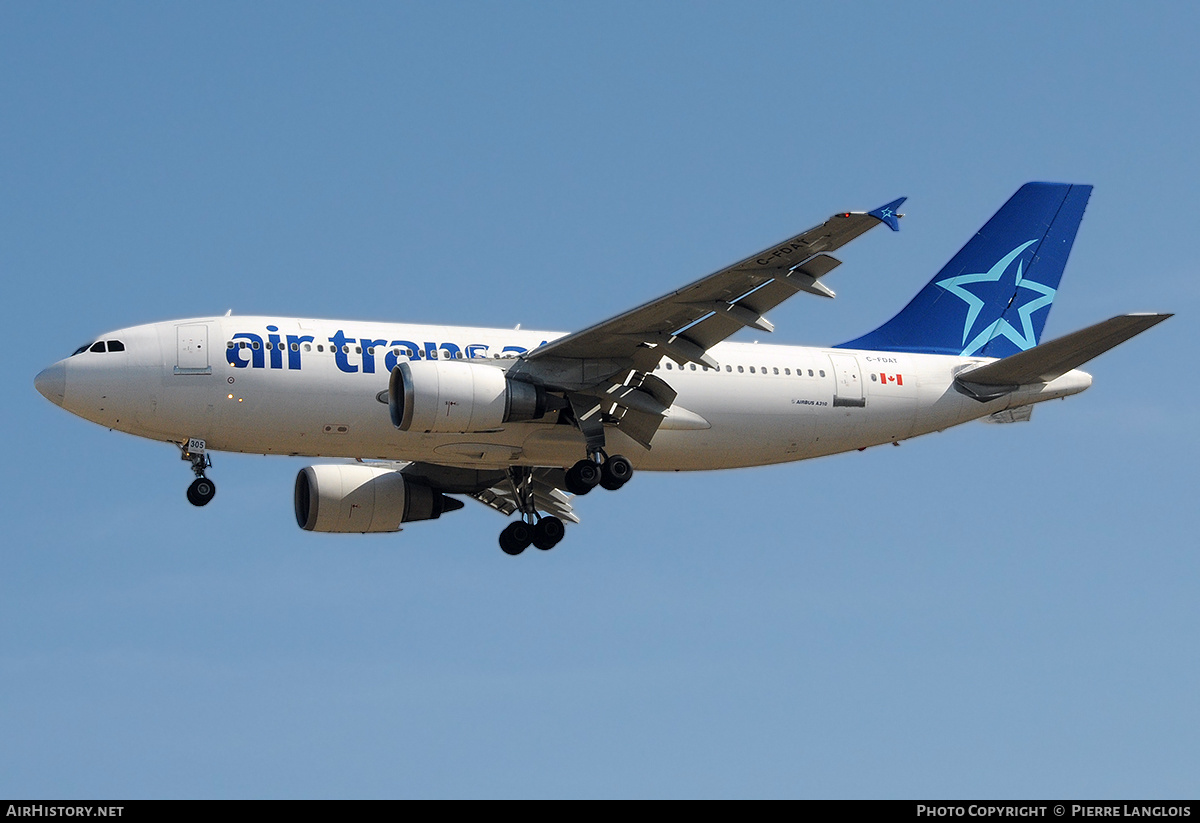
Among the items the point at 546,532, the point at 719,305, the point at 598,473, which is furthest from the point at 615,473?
the point at 719,305

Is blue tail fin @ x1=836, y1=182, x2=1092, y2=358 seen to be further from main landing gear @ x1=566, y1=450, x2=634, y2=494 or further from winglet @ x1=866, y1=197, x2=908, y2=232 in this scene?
winglet @ x1=866, y1=197, x2=908, y2=232

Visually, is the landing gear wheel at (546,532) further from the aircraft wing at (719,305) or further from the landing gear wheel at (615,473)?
the aircraft wing at (719,305)

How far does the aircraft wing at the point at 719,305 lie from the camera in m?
27.3

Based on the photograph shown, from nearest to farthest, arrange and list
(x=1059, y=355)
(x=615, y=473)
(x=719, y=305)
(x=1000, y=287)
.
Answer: (x=719, y=305) → (x=615, y=473) → (x=1059, y=355) → (x=1000, y=287)

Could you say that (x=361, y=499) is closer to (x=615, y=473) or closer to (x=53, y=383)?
(x=615, y=473)

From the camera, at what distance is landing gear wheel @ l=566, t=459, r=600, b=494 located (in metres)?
31.8

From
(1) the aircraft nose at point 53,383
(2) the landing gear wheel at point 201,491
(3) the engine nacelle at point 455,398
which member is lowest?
(2) the landing gear wheel at point 201,491

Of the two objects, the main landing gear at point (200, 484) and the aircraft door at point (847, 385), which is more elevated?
the aircraft door at point (847, 385)

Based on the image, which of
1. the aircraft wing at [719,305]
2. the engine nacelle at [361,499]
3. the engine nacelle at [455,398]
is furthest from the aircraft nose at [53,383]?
the aircraft wing at [719,305]

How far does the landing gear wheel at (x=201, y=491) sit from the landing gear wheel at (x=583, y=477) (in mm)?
6844

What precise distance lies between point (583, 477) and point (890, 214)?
869 centimetres

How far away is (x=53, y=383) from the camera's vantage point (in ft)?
99.0

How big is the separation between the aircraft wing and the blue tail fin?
20.6 ft
